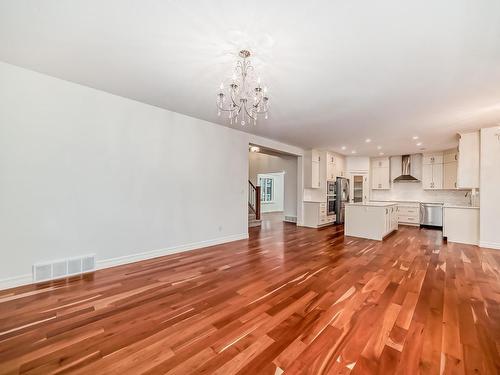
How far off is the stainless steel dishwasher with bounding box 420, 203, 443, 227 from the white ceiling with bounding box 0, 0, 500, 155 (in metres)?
→ 4.53

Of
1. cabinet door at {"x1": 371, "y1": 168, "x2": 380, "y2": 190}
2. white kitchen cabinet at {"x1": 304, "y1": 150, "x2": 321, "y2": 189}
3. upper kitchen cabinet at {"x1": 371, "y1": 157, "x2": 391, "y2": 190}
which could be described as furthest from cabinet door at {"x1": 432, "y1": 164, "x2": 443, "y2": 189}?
white kitchen cabinet at {"x1": 304, "y1": 150, "x2": 321, "y2": 189}

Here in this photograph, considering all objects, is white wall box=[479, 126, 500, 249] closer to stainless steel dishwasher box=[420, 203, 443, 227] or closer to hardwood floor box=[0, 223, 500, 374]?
hardwood floor box=[0, 223, 500, 374]

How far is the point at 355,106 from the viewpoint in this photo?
372cm

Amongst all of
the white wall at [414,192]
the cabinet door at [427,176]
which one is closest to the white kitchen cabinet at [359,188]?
the white wall at [414,192]

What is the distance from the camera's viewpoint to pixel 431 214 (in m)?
7.47

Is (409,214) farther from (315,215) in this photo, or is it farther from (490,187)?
(315,215)

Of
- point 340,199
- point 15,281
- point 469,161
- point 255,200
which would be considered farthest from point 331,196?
point 15,281

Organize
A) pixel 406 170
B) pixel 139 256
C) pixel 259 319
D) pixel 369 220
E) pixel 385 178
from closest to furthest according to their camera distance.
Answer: pixel 259 319, pixel 139 256, pixel 369 220, pixel 406 170, pixel 385 178

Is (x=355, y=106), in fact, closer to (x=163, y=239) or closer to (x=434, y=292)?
(x=434, y=292)

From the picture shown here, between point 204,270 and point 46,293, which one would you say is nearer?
point 46,293

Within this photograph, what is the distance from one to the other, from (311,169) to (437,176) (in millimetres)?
4435

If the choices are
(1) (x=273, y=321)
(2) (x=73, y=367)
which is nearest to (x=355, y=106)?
(1) (x=273, y=321)

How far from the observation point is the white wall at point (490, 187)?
15.5ft

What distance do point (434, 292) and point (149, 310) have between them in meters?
3.31
